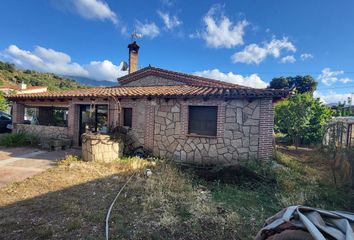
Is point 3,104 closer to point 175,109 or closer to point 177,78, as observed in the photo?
point 177,78

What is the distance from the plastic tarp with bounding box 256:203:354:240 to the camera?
2.18 metres

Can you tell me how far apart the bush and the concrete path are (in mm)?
1152

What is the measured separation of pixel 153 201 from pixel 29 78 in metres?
57.3

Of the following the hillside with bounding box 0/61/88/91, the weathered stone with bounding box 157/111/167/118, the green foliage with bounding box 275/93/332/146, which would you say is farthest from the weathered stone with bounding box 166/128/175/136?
the hillside with bounding box 0/61/88/91

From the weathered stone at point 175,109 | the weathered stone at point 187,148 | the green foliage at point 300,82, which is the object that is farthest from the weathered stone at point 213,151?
the green foliage at point 300,82

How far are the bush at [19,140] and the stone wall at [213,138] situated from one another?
24.0ft

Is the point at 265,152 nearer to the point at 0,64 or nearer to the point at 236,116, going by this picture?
the point at 236,116

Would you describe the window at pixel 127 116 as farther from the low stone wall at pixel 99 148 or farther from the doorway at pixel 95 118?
the low stone wall at pixel 99 148

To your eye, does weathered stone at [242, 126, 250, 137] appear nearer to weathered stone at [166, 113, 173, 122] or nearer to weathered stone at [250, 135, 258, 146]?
weathered stone at [250, 135, 258, 146]

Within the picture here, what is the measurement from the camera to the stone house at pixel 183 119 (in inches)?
328

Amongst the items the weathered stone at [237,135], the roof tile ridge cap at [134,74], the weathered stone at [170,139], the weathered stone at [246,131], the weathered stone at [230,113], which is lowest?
the weathered stone at [170,139]

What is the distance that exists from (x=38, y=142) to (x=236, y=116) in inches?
428

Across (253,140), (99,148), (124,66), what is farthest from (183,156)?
(124,66)

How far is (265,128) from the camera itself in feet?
27.0
